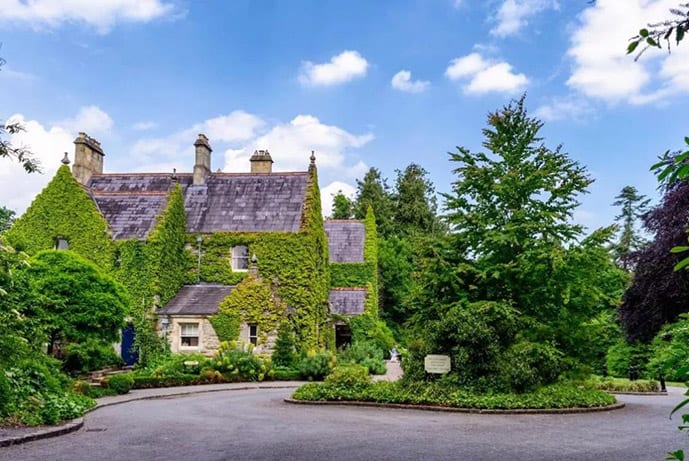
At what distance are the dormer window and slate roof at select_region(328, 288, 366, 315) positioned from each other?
15.0 metres

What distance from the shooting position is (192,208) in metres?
34.1

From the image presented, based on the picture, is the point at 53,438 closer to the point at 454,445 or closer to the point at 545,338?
the point at 454,445

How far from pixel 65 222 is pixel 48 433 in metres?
22.0

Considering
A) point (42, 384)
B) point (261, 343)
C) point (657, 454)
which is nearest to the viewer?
point (657, 454)

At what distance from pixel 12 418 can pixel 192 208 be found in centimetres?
2263

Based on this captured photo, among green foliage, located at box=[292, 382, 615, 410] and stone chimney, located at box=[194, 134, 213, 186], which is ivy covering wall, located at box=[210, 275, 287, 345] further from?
green foliage, located at box=[292, 382, 615, 410]

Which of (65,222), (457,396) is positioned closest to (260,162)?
(65,222)

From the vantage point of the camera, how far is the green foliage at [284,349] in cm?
2892

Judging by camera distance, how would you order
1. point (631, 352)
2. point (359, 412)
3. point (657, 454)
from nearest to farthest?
point (657, 454) → point (359, 412) → point (631, 352)

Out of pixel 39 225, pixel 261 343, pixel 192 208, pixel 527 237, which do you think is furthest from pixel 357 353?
pixel 39 225

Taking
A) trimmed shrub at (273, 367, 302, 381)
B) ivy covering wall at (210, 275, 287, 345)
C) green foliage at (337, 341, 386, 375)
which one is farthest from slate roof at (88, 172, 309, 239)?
trimmed shrub at (273, 367, 302, 381)

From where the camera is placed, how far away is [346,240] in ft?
136

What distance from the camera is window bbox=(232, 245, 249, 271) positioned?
3222cm

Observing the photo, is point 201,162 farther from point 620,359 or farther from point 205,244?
point 620,359
